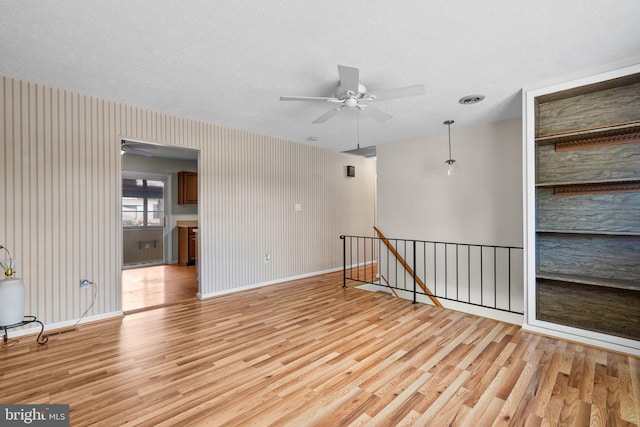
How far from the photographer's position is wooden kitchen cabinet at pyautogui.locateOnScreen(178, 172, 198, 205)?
7.09 meters

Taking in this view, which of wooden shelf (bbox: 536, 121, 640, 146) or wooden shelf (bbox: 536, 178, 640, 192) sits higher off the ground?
wooden shelf (bbox: 536, 121, 640, 146)

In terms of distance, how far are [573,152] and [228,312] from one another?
166 inches

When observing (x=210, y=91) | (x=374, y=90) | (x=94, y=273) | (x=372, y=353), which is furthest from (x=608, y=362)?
(x=94, y=273)

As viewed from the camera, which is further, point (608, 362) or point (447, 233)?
point (447, 233)

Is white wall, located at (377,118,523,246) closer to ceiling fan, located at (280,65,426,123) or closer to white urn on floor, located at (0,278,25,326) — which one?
ceiling fan, located at (280,65,426,123)

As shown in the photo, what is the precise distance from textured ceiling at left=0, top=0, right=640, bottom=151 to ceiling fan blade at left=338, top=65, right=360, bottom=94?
0.22 metres

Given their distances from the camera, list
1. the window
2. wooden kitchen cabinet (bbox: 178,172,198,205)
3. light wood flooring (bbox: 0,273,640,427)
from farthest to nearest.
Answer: wooden kitchen cabinet (bbox: 178,172,198,205)
the window
light wood flooring (bbox: 0,273,640,427)

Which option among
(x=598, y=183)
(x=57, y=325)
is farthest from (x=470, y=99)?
(x=57, y=325)

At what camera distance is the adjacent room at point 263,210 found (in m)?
1.93

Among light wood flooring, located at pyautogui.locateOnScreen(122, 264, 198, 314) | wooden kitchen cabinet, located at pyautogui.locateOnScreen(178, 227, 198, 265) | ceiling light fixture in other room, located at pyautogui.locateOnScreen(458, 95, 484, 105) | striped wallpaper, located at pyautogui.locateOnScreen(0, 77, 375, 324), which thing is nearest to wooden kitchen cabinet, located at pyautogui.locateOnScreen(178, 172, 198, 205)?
wooden kitchen cabinet, located at pyautogui.locateOnScreen(178, 227, 198, 265)

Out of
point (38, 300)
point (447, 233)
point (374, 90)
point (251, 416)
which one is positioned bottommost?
point (251, 416)

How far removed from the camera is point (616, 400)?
1.93 m

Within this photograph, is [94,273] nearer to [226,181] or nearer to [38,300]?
[38,300]

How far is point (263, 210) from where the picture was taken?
4965mm
